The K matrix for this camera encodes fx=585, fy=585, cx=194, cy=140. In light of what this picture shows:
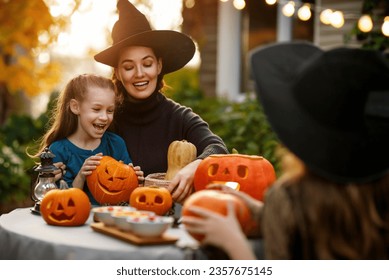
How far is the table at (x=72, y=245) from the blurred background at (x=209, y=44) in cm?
389

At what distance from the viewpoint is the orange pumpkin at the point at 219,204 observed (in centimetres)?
200

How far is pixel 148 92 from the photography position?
10.9ft

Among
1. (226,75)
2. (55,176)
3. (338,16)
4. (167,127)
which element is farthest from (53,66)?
(55,176)

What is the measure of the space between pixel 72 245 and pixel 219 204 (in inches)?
21.4

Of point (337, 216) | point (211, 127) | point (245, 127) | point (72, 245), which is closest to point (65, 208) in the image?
point (72, 245)

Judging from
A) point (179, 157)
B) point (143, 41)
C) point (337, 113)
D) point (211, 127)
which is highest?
point (143, 41)

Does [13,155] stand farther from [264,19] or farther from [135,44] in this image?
[135,44]

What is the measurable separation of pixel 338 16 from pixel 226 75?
3.85 m

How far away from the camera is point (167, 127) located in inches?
138

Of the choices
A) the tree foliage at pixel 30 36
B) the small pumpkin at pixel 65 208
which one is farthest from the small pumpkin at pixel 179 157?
the tree foliage at pixel 30 36

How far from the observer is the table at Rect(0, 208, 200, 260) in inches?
78.3

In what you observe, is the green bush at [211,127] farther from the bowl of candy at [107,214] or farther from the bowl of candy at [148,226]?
the bowl of candy at [148,226]

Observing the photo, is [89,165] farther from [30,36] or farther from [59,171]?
[30,36]

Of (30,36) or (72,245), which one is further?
(30,36)
